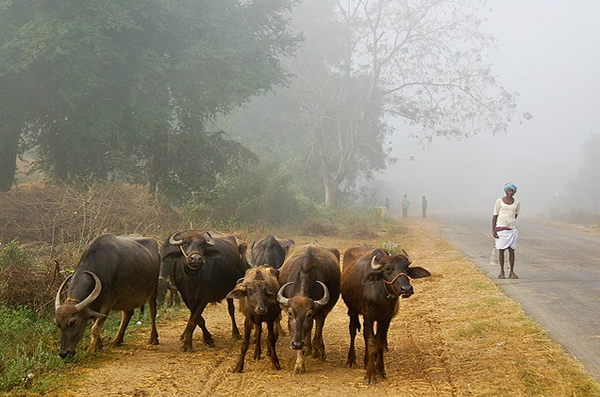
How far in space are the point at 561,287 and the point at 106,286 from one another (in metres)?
9.33

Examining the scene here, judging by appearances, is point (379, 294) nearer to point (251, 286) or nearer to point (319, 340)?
point (319, 340)

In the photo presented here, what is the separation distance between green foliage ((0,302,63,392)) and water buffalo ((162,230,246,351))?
1.97 meters

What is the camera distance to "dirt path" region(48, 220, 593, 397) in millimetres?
6977

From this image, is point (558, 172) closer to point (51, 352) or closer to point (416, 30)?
point (416, 30)

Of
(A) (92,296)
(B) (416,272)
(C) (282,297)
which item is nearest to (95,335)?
(A) (92,296)

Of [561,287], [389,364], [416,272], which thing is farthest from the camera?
[561,287]

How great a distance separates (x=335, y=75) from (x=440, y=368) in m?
36.9

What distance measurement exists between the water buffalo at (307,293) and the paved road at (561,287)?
3381mm

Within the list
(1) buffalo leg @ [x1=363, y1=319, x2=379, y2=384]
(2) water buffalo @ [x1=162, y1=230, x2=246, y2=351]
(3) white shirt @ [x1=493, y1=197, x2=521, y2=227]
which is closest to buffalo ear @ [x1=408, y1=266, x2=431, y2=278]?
(1) buffalo leg @ [x1=363, y1=319, x2=379, y2=384]

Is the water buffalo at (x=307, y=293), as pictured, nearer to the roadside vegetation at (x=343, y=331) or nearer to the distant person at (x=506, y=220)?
the roadside vegetation at (x=343, y=331)

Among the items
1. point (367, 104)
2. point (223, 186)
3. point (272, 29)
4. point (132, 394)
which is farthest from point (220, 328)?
point (367, 104)

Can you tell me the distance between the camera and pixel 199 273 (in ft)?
30.9

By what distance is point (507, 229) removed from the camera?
1356cm

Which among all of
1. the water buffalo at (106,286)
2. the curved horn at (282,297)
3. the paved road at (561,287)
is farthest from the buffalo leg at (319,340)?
the paved road at (561,287)
